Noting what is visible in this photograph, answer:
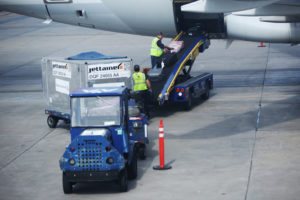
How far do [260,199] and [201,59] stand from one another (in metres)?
20.0

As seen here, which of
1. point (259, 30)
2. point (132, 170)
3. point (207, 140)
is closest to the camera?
point (132, 170)

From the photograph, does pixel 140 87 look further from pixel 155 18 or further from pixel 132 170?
pixel 132 170

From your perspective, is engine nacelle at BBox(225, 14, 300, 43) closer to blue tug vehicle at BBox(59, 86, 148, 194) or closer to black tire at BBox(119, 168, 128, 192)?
blue tug vehicle at BBox(59, 86, 148, 194)

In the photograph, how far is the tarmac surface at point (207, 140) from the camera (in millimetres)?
13172

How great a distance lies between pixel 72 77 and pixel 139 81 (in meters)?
2.14

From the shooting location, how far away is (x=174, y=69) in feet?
68.6

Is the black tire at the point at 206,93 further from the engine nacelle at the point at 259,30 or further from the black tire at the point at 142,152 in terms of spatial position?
the black tire at the point at 142,152

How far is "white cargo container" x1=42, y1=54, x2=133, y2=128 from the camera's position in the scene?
59.9ft

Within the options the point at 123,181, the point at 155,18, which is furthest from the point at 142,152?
the point at 155,18

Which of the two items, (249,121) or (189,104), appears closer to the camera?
(249,121)

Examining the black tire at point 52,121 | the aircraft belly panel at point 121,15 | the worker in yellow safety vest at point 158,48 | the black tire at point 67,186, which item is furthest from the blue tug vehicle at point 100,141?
the aircraft belly panel at point 121,15

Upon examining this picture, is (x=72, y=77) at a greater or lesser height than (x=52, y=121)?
greater

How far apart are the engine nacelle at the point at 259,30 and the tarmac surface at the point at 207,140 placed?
225cm

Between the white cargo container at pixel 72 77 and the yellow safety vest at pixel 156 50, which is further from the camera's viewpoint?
the yellow safety vest at pixel 156 50
